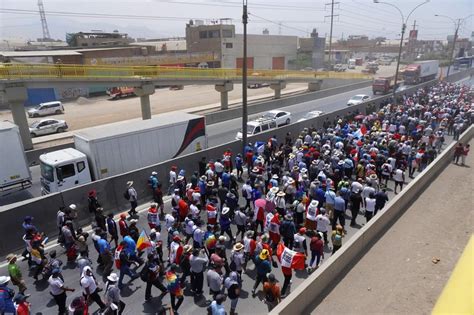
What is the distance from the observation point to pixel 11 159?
1519 centimetres

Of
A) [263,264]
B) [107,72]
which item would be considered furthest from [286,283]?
[107,72]

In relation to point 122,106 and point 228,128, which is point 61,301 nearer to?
point 228,128

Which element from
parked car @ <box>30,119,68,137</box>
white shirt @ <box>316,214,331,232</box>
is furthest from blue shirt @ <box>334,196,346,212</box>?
parked car @ <box>30,119,68,137</box>

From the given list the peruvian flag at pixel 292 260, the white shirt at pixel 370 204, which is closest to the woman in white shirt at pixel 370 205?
the white shirt at pixel 370 204

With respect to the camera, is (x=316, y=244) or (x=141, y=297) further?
(x=316, y=244)

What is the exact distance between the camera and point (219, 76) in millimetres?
35031

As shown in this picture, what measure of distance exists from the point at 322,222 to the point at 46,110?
4025 cm

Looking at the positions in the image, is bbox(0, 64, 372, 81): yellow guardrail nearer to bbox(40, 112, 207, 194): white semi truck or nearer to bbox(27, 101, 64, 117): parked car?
bbox(40, 112, 207, 194): white semi truck

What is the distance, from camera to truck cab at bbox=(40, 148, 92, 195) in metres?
13.8

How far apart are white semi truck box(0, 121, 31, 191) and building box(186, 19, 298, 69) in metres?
55.9

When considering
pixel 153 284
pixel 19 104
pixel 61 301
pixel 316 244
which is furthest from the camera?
pixel 19 104

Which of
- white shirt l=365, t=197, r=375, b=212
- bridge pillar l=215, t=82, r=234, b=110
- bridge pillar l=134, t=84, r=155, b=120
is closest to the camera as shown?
white shirt l=365, t=197, r=375, b=212

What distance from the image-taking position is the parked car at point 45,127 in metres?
29.0

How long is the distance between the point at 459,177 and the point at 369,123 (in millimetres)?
6974
